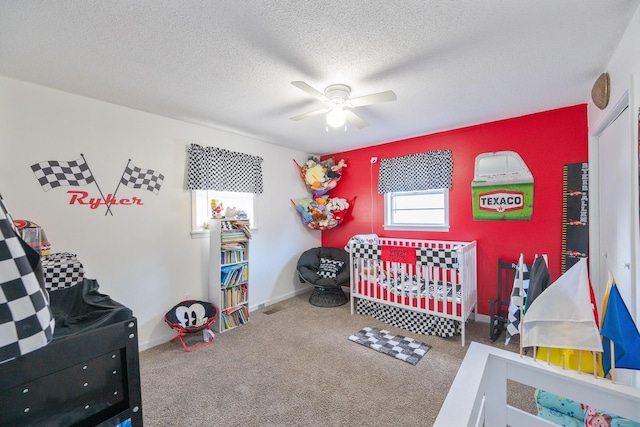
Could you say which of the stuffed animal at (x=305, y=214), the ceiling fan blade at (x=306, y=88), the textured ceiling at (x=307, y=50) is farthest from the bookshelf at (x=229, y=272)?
the ceiling fan blade at (x=306, y=88)

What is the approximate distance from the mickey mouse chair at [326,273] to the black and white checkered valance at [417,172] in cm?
122

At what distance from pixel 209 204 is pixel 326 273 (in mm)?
1827

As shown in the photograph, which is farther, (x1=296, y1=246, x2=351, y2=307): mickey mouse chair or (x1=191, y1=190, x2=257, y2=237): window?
(x1=296, y1=246, x2=351, y2=307): mickey mouse chair

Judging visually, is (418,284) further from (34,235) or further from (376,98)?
(34,235)

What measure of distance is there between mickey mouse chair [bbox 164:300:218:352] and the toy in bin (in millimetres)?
1156

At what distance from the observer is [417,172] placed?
356cm

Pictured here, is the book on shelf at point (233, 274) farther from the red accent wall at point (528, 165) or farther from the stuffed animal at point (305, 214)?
the red accent wall at point (528, 165)

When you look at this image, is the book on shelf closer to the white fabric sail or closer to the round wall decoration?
the white fabric sail

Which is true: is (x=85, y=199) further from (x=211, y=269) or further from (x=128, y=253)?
(x=211, y=269)

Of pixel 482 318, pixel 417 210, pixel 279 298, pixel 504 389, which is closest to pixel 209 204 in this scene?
pixel 279 298

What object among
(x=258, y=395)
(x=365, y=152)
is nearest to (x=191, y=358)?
(x=258, y=395)

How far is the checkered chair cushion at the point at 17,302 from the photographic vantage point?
0.49 metres

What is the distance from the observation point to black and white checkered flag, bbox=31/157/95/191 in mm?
2109

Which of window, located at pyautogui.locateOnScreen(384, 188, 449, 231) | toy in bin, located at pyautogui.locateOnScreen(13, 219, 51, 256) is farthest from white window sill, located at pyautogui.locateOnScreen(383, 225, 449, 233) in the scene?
toy in bin, located at pyautogui.locateOnScreen(13, 219, 51, 256)
